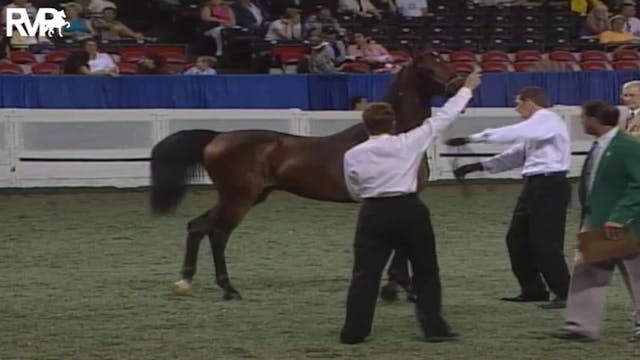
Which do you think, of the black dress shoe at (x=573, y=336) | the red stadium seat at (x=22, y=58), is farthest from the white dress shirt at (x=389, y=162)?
the red stadium seat at (x=22, y=58)

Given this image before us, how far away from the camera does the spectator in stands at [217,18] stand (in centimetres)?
2402

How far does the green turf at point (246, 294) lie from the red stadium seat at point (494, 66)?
626 centimetres

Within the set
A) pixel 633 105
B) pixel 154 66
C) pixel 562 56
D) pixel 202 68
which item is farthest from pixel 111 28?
pixel 633 105

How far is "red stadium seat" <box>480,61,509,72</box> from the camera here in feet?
77.7

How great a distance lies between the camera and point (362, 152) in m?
8.63

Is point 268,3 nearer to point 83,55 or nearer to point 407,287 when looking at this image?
point 83,55

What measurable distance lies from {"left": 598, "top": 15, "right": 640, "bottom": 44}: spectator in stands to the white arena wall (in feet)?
23.5

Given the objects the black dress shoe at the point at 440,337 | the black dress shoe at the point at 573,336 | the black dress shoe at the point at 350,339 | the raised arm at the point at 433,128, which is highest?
the raised arm at the point at 433,128

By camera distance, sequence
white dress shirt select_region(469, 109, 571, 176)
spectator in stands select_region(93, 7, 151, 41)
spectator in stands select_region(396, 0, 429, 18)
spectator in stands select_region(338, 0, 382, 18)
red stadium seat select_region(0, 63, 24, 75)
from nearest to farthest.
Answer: white dress shirt select_region(469, 109, 571, 176) → red stadium seat select_region(0, 63, 24, 75) → spectator in stands select_region(93, 7, 151, 41) → spectator in stands select_region(338, 0, 382, 18) → spectator in stands select_region(396, 0, 429, 18)

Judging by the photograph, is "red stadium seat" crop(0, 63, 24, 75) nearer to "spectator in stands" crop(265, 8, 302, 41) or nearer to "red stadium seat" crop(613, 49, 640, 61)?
"spectator in stands" crop(265, 8, 302, 41)

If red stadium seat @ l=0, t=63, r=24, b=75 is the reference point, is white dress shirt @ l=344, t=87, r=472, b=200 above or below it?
above

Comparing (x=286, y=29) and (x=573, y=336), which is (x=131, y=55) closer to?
(x=286, y=29)

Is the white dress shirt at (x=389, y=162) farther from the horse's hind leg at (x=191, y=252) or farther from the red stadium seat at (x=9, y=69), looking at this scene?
the red stadium seat at (x=9, y=69)

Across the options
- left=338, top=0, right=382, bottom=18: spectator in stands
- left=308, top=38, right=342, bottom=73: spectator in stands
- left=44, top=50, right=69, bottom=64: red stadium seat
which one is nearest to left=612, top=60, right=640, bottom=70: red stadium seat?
left=338, top=0, right=382, bottom=18: spectator in stands
